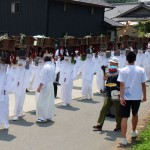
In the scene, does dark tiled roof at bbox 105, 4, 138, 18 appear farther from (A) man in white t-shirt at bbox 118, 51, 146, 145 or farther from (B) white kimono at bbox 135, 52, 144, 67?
(A) man in white t-shirt at bbox 118, 51, 146, 145

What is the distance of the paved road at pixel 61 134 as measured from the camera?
756cm

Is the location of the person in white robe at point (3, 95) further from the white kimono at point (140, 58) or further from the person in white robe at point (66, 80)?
the white kimono at point (140, 58)

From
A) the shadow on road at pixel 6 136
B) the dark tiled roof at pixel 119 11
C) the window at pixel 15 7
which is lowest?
the shadow on road at pixel 6 136

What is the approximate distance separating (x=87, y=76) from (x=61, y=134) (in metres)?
5.60

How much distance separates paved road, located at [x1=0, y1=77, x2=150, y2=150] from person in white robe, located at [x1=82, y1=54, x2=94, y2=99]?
2562mm

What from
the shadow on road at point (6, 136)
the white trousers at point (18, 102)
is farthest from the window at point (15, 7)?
the shadow on road at point (6, 136)

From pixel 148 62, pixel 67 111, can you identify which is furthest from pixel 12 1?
pixel 67 111

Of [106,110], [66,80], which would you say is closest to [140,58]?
[66,80]

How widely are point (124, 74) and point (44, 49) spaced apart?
14.4 feet

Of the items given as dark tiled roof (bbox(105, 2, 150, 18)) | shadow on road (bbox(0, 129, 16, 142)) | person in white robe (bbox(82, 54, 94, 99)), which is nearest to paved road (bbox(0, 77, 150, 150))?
shadow on road (bbox(0, 129, 16, 142))

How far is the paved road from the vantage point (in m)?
7.56

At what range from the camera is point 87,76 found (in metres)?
13.9

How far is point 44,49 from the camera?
11414 mm

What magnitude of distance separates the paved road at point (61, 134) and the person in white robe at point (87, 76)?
2.56m
